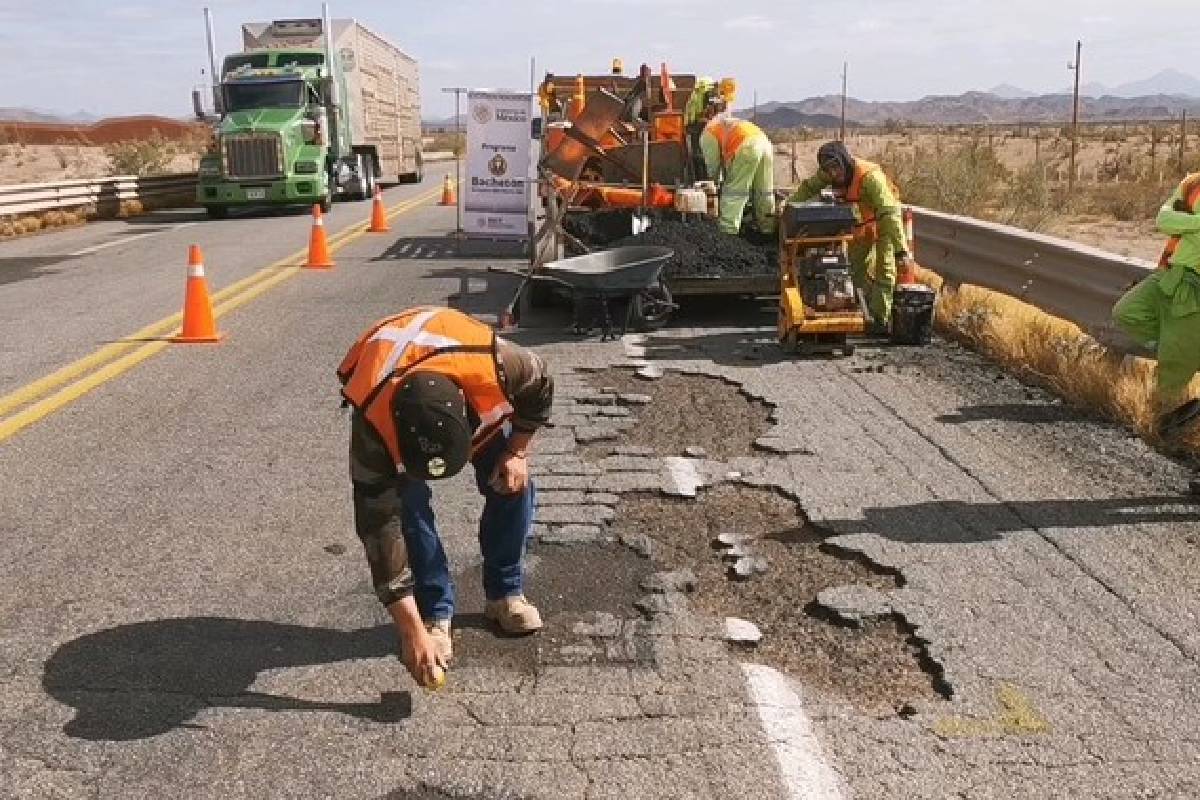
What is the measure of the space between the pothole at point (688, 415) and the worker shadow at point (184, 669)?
2.36 meters

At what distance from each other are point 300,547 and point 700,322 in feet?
18.9

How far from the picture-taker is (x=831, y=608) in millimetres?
4160

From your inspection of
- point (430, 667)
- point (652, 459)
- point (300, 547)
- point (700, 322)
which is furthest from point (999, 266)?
point (430, 667)

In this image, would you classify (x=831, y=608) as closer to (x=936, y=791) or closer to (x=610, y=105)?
(x=936, y=791)

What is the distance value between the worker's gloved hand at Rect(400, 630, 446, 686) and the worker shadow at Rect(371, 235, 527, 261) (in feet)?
40.4

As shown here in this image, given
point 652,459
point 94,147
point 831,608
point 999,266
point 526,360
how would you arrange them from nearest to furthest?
point 526,360 → point 831,608 → point 652,459 → point 999,266 → point 94,147

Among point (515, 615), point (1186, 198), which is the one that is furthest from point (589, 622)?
point (1186, 198)

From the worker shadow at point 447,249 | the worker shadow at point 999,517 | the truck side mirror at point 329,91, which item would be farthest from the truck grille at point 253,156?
the worker shadow at point 999,517

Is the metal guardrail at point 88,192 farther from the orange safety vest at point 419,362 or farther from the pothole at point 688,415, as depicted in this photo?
the orange safety vest at point 419,362

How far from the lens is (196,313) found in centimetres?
949

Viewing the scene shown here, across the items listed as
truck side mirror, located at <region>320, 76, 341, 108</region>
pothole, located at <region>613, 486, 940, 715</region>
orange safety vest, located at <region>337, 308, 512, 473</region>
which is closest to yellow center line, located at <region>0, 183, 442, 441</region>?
pothole, located at <region>613, 486, 940, 715</region>

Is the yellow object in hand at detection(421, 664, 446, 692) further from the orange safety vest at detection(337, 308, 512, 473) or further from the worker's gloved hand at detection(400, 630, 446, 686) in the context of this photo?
the orange safety vest at detection(337, 308, 512, 473)

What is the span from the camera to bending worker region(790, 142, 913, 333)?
8.93 metres

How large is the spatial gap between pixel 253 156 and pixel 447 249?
8609 mm
